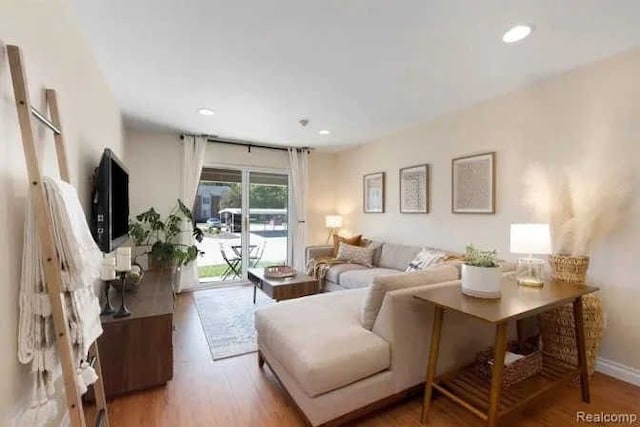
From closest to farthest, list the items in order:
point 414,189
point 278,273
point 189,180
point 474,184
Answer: point 474,184
point 278,273
point 414,189
point 189,180

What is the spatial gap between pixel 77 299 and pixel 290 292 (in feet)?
7.50

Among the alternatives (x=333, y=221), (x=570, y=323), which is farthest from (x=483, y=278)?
(x=333, y=221)

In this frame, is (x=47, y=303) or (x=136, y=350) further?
(x=136, y=350)

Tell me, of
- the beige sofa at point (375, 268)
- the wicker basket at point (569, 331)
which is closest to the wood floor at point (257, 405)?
the wicker basket at point (569, 331)

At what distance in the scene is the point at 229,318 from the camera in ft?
11.6

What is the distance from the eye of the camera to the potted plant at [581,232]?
2.22 m

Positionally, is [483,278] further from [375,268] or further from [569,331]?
[375,268]

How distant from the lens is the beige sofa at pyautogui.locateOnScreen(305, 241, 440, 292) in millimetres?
3777

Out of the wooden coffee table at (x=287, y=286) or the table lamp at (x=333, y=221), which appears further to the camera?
the table lamp at (x=333, y=221)

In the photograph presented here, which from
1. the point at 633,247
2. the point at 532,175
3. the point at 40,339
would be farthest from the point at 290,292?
the point at 633,247

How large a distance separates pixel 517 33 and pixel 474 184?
1662mm

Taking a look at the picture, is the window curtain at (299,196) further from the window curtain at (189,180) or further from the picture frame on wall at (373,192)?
the window curtain at (189,180)

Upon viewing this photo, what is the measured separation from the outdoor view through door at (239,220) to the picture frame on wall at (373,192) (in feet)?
4.70

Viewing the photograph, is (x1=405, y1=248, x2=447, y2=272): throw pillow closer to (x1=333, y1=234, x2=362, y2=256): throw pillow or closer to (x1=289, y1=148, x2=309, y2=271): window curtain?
(x1=333, y1=234, x2=362, y2=256): throw pillow
